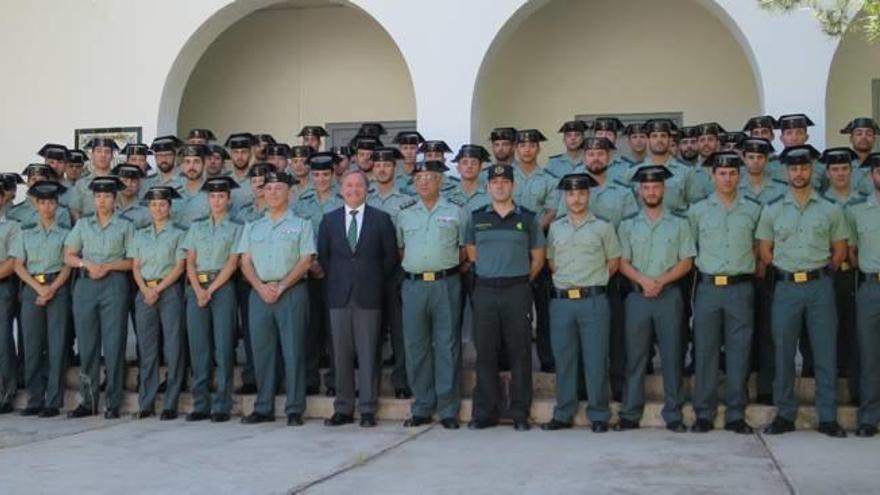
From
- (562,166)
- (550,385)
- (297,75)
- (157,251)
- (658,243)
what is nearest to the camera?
(658,243)

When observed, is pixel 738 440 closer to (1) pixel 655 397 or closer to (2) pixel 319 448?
(1) pixel 655 397

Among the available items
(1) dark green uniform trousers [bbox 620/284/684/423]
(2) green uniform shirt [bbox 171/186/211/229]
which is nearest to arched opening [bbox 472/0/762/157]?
(2) green uniform shirt [bbox 171/186/211/229]

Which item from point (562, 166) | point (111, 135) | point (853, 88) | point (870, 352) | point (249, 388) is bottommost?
point (249, 388)

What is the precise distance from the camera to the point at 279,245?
7.68 metres

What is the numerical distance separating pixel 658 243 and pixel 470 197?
155 centimetres

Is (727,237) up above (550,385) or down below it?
above

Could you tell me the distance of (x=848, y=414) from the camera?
23.3ft

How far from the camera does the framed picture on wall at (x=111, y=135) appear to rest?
10.6 meters

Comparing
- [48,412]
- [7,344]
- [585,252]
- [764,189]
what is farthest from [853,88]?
[7,344]

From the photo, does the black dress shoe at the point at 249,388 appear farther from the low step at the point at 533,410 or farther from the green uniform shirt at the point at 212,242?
the green uniform shirt at the point at 212,242

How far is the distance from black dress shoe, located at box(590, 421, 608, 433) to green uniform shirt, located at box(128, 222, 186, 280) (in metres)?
3.17

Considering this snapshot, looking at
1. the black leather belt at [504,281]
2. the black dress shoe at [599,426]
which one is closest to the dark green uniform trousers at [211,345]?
the black leather belt at [504,281]

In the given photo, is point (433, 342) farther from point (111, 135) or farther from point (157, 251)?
point (111, 135)

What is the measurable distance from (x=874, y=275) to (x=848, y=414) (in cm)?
92
